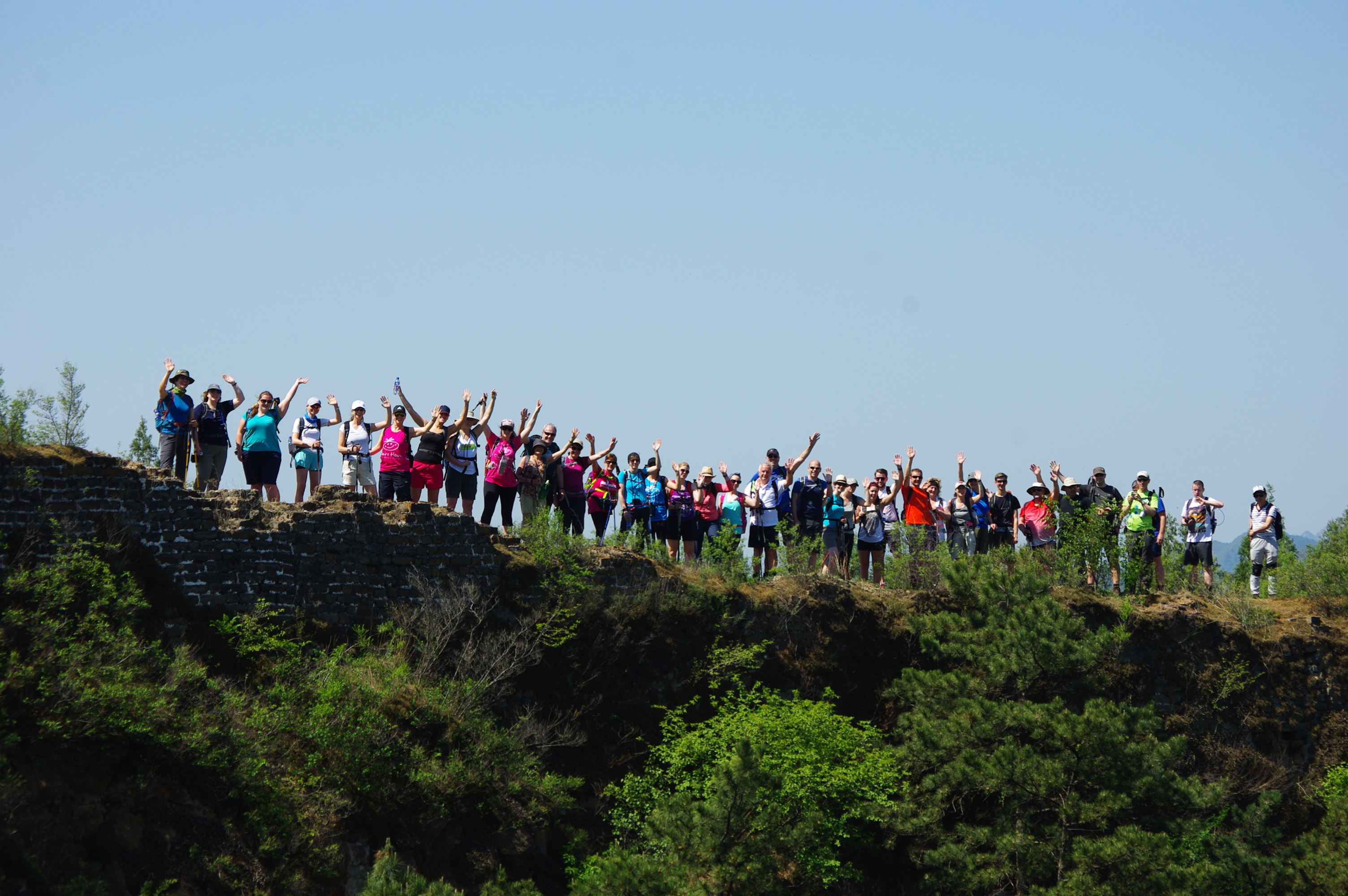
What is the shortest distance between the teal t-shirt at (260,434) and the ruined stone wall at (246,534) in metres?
1.21

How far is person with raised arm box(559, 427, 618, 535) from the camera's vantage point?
19172 millimetres

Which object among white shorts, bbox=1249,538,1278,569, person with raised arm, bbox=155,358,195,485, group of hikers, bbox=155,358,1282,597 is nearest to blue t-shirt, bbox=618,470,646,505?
group of hikers, bbox=155,358,1282,597

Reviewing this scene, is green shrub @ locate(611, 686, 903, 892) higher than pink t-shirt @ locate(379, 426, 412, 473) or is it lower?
lower

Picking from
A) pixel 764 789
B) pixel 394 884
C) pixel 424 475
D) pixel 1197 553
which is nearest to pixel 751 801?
pixel 764 789

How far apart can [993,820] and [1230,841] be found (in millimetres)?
3497

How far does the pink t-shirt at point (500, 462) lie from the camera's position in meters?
18.3

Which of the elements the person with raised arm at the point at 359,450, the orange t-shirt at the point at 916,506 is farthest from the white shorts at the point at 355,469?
the orange t-shirt at the point at 916,506

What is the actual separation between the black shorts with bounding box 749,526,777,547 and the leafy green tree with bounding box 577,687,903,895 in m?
2.32

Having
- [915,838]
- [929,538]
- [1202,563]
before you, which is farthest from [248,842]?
[1202,563]

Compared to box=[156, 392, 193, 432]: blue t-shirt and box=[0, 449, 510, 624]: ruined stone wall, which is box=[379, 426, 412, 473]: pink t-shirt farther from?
box=[156, 392, 193, 432]: blue t-shirt

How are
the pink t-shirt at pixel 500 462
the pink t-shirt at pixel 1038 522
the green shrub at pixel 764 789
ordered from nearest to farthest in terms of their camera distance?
the green shrub at pixel 764 789
the pink t-shirt at pixel 500 462
the pink t-shirt at pixel 1038 522

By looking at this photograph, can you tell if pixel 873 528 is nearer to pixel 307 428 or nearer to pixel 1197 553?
pixel 1197 553

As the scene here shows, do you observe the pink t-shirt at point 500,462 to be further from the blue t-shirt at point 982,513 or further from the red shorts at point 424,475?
the blue t-shirt at point 982,513

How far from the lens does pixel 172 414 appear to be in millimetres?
16875
